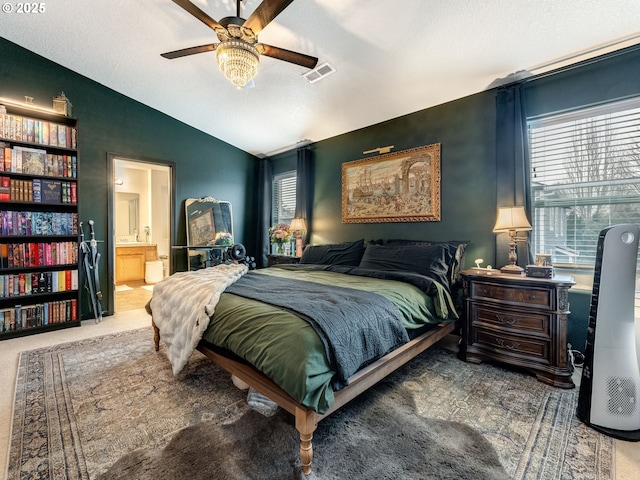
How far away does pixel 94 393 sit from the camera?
6.68ft

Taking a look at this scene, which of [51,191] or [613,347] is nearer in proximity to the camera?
[613,347]

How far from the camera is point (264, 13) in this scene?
5.77 feet

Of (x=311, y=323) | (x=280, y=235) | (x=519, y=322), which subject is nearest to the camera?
(x=311, y=323)

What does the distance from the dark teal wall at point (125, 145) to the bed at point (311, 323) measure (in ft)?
7.54

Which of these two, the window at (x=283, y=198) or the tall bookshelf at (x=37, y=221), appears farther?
the window at (x=283, y=198)

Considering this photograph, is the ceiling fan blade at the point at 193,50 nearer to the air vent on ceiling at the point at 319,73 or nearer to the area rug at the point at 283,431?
the air vent on ceiling at the point at 319,73

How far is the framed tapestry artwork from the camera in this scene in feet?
11.2

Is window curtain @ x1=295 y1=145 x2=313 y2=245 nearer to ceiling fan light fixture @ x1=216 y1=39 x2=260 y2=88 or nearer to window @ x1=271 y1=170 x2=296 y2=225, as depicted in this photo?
window @ x1=271 y1=170 x2=296 y2=225

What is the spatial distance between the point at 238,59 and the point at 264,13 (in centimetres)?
36

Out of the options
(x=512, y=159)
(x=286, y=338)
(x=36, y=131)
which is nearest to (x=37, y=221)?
(x=36, y=131)

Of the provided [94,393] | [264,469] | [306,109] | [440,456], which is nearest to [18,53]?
[306,109]

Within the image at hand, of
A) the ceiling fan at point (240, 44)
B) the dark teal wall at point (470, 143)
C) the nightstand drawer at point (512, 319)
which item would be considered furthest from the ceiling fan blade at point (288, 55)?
the nightstand drawer at point (512, 319)

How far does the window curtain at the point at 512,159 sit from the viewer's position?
8.82 ft

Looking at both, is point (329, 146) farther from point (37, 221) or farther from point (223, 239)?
point (37, 221)
